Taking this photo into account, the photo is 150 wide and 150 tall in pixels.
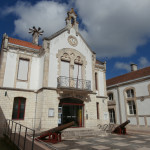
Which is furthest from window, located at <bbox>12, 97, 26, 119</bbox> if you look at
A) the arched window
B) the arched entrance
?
the arched window

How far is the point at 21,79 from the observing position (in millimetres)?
13336

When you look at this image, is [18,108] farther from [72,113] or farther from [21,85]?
[72,113]

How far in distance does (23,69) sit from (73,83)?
494cm

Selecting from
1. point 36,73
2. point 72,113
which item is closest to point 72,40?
point 36,73

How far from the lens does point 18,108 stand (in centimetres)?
1258

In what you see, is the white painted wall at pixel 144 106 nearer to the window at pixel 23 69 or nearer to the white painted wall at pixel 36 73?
the white painted wall at pixel 36 73

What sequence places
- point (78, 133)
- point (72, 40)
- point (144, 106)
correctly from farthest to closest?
point (144, 106), point (72, 40), point (78, 133)

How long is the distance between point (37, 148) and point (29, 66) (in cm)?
861

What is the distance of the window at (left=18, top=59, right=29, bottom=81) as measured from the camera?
13447 mm

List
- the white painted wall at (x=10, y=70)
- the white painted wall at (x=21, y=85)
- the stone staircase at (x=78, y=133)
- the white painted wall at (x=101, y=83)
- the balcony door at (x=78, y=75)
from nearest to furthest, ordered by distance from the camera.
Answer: the stone staircase at (x=78, y=133), the white painted wall at (x=10, y=70), the white painted wall at (x=21, y=85), the balcony door at (x=78, y=75), the white painted wall at (x=101, y=83)

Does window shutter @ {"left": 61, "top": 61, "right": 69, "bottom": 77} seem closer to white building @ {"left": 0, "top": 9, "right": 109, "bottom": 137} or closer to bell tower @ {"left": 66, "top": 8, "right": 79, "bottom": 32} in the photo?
white building @ {"left": 0, "top": 9, "right": 109, "bottom": 137}

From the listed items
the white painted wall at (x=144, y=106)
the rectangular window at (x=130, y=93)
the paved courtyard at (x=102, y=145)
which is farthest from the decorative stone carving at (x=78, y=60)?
the white painted wall at (x=144, y=106)

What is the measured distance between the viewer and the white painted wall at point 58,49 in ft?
43.5

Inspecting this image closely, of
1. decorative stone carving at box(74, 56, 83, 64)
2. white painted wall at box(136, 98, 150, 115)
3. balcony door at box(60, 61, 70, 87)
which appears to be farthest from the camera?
white painted wall at box(136, 98, 150, 115)
